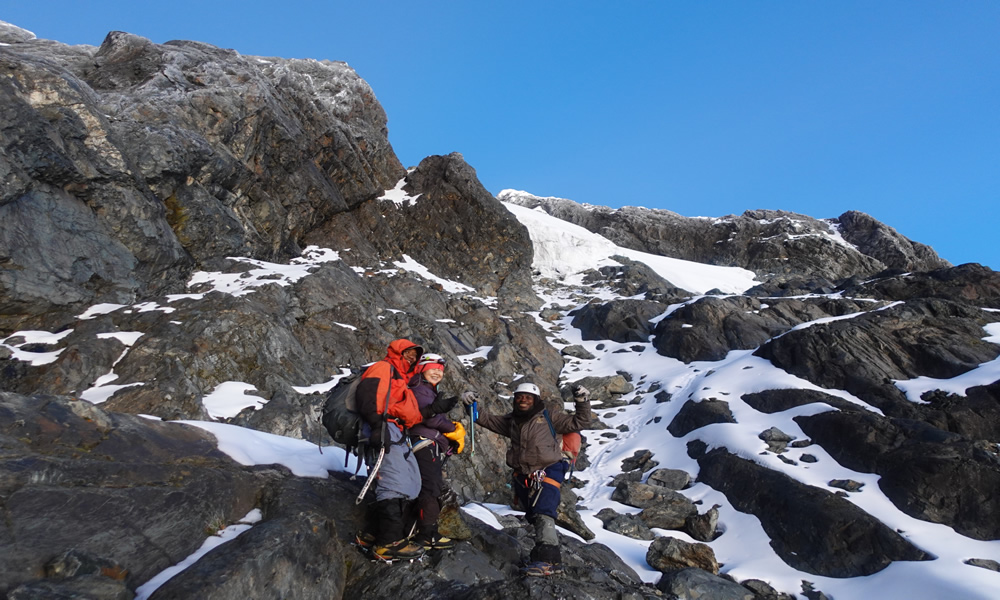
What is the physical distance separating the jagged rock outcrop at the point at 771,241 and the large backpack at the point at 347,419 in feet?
223

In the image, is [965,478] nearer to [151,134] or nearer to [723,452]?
[723,452]

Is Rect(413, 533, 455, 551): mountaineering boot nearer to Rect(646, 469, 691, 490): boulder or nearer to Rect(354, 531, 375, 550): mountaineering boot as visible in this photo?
Rect(354, 531, 375, 550): mountaineering boot

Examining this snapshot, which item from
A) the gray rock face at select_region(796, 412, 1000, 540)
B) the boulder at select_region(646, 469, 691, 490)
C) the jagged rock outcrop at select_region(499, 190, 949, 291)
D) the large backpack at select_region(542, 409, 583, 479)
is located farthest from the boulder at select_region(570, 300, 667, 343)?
the large backpack at select_region(542, 409, 583, 479)

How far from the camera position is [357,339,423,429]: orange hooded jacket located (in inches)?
215

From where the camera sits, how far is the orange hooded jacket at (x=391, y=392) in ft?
17.9

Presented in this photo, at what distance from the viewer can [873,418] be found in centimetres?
1883

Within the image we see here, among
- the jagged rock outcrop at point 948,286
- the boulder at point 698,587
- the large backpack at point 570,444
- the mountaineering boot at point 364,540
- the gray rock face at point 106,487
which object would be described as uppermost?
the jagged rock outcrop at point 948,286

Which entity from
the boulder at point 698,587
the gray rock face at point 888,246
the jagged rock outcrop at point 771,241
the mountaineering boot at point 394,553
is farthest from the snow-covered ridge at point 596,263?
the mountaineering boot at point 394,553

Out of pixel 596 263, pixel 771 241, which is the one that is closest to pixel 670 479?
pixel 596 263

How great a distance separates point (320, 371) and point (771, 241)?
234 ft

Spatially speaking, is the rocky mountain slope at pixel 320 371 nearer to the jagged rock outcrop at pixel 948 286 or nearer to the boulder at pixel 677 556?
the boulder at pixel 677 556

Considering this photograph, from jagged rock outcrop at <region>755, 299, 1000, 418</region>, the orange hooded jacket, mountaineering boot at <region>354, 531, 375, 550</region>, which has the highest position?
jagged rock outcrop at <region>755, 299, 1000, 418</region>

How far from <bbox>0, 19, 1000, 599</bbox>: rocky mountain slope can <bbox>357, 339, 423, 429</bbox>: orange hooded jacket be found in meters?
→ 1.20

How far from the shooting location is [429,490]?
5898mm
